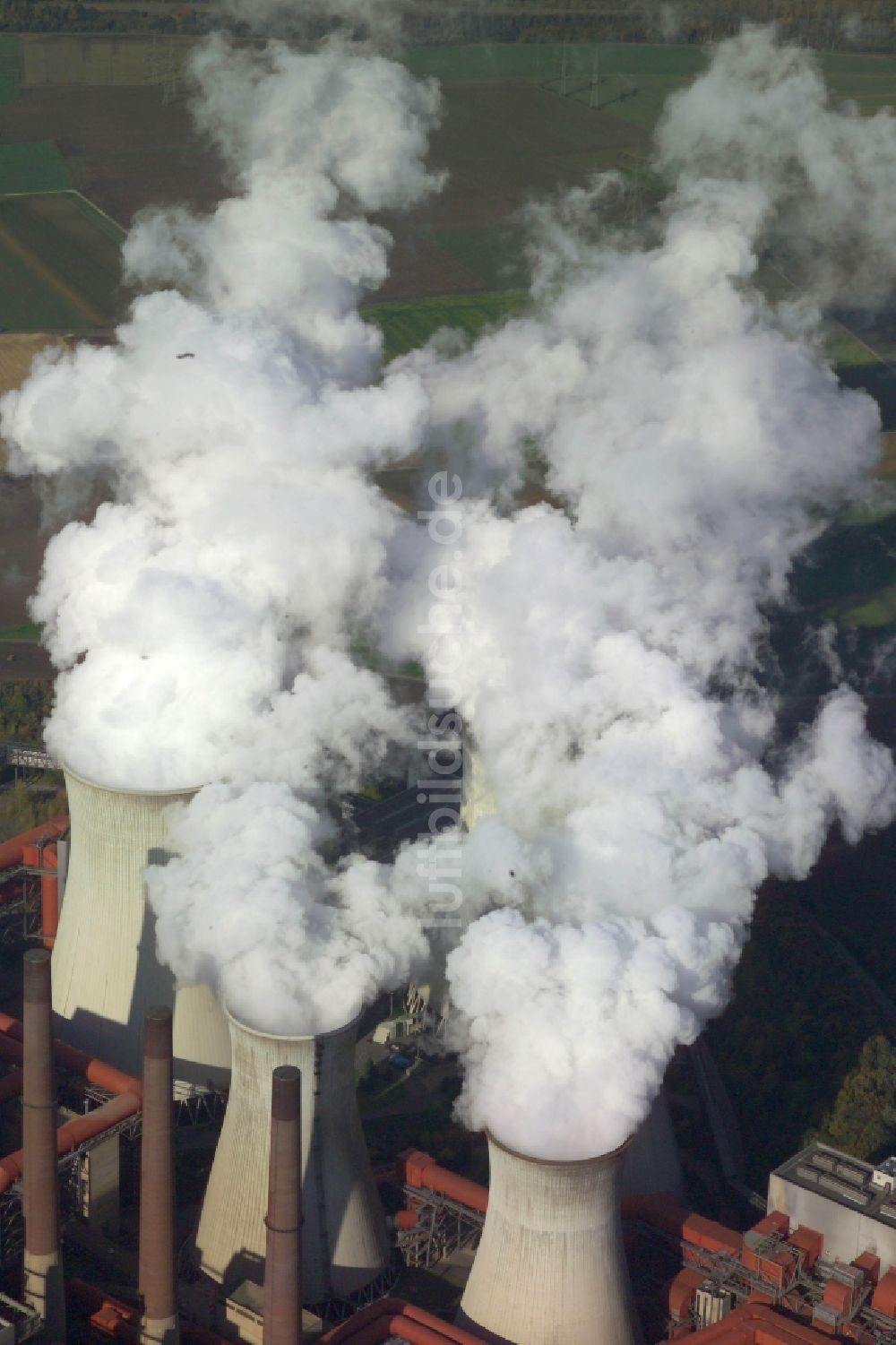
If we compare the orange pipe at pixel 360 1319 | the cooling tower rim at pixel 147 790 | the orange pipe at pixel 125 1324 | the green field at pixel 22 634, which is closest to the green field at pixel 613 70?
the green field at pixel 22 634

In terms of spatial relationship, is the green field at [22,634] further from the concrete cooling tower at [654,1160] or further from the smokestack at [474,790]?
the concrete cooling tower at [654,1160]

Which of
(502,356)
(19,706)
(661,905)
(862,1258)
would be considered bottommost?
(19,706)

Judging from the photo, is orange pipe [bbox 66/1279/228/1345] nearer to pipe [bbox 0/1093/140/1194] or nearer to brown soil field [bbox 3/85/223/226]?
pipe [bbox 0/1093/140/1194]

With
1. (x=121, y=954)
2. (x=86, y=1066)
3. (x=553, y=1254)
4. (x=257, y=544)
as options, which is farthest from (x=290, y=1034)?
(x=257, y=544)

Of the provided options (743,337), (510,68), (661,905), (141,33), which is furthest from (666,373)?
(141,33)

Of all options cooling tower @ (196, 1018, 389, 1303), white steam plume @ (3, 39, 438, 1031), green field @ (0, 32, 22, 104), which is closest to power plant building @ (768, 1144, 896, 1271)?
cooling tower @ (196, 1018, 389, 1303)

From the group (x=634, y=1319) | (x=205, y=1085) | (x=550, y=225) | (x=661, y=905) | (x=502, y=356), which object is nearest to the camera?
(x=634, y=1319)

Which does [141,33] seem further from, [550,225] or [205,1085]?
[205,1085]
